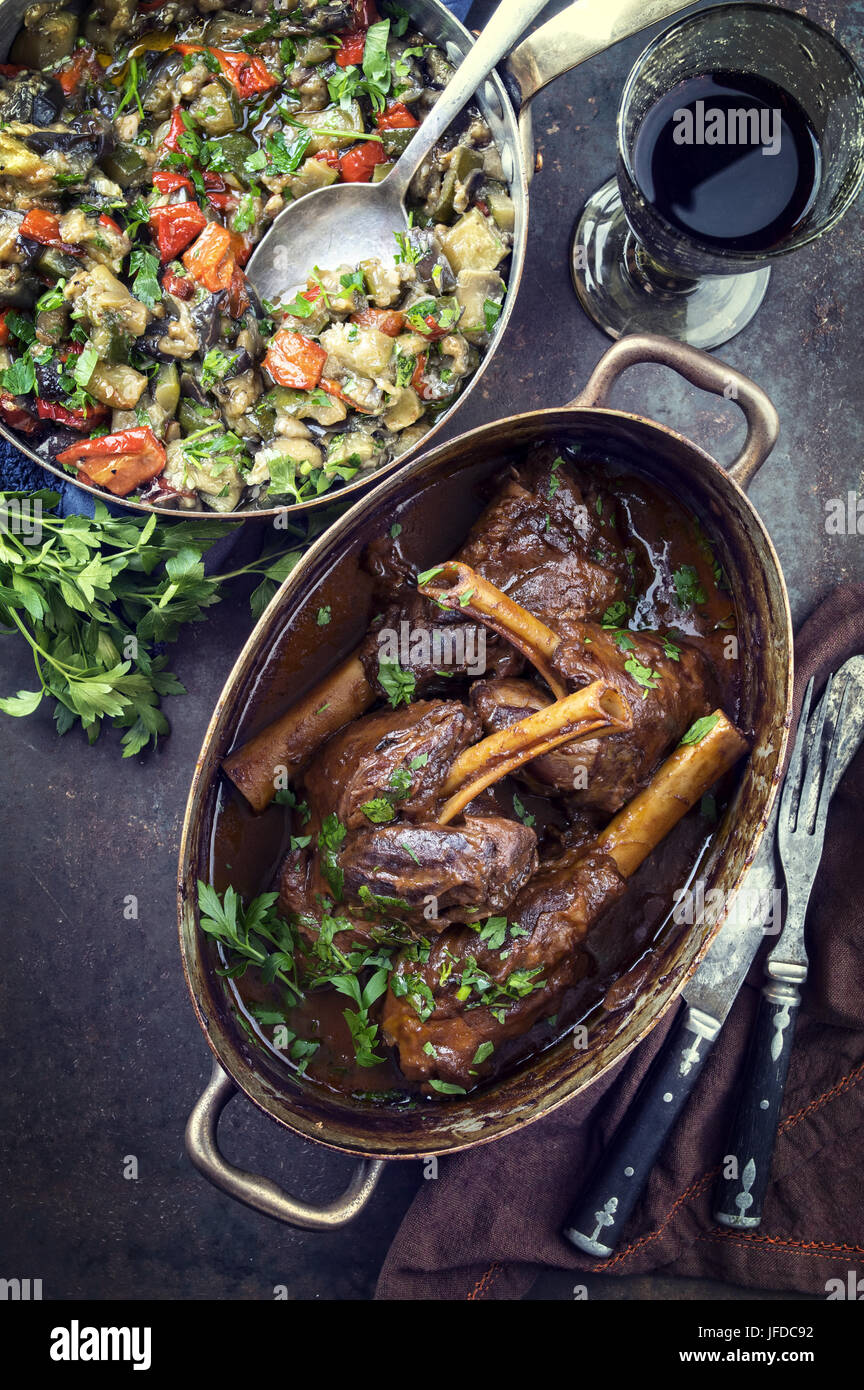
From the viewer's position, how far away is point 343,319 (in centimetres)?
248

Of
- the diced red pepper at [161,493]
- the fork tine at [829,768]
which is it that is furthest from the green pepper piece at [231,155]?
the fork tine at [829,768]

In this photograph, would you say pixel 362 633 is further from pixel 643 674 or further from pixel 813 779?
pixel 813 779

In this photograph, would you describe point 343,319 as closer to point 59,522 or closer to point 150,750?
point 59,522

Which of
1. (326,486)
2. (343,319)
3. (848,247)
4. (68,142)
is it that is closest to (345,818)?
(326,486)

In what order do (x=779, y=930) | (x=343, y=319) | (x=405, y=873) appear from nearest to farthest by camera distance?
(x=405, y=873) → (x=343, y=319) → (x=779, y=930)

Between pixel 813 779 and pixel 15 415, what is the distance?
2352mm

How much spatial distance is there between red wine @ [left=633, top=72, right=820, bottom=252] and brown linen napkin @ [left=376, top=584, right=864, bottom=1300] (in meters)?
1.12

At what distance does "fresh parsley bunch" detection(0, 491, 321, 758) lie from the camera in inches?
98.0

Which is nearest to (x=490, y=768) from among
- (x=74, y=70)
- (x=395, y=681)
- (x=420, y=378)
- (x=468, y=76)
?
(x=395, y=681)

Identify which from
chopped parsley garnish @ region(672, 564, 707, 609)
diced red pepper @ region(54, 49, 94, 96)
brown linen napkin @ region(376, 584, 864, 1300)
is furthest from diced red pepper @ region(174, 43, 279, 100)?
brown linen napkin @ region(376, 584, 864, 1300)

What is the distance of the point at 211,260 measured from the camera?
238 centimetres

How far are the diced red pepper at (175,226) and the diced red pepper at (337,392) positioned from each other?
463 millimetres

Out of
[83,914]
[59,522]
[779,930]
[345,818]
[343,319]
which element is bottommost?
[83,914]
